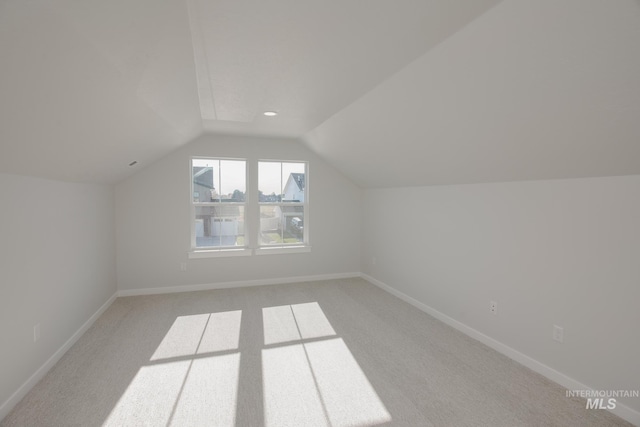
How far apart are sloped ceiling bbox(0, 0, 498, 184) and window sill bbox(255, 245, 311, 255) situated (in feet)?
8.25

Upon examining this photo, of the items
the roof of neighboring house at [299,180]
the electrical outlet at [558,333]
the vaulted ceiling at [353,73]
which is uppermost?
the vaulted ceiling at [353,73]

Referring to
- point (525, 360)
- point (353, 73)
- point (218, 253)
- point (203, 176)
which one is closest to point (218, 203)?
point (203, 176)

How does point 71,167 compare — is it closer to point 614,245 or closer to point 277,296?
point 277,296

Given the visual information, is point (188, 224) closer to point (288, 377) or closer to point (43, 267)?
point (43, 267)

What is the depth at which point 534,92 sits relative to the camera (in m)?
1.67

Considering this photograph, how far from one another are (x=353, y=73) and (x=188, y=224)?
333 centimetres

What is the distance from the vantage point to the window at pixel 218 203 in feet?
14.9

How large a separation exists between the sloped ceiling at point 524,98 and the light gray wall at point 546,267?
20cm

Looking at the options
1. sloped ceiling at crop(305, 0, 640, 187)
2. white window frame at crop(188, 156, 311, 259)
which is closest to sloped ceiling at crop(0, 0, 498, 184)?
sloped ceiling at crop(305, 0, 640, 187)

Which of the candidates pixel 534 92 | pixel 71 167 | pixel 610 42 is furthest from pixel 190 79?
pixel 610 42

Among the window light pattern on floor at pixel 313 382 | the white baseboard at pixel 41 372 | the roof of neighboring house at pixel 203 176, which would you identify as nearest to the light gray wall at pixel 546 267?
the window light pattern on floor at pixel 313 382

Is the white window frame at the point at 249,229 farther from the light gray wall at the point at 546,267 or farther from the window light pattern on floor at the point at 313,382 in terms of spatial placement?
the light gray wall at the point at 546,267

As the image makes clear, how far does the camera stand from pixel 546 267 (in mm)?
2393

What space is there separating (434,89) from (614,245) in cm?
154
